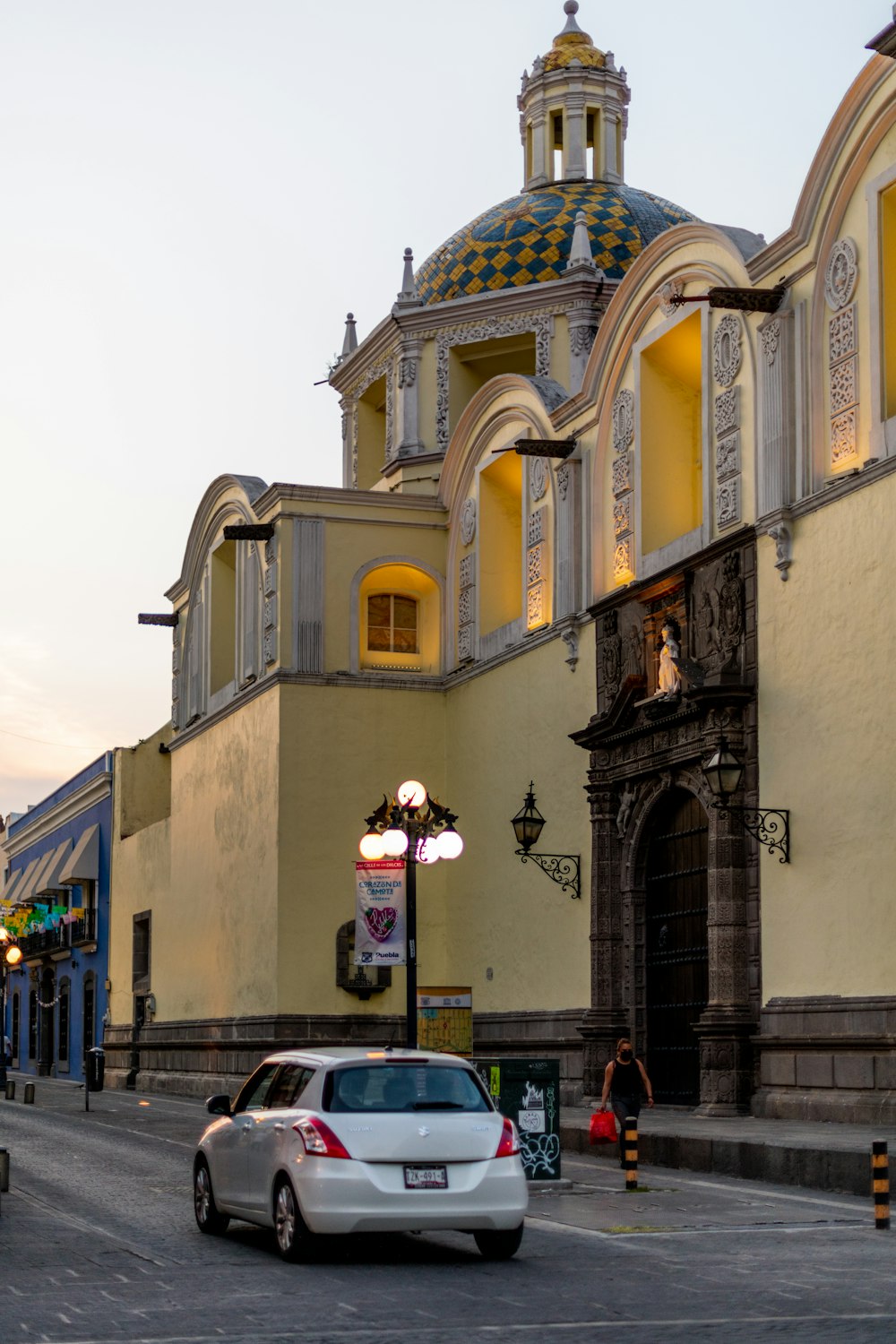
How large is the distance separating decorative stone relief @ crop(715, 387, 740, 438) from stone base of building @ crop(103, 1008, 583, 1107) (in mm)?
8075

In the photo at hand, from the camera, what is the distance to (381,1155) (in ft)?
38.5

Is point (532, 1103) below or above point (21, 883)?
below

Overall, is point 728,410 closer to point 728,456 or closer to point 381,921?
point 728,456

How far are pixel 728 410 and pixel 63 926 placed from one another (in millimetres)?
33079

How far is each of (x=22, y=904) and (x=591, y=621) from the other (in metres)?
31.6

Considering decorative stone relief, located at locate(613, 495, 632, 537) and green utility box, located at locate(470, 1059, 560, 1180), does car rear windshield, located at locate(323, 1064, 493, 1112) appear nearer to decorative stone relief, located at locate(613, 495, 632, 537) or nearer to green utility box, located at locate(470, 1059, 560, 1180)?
green utility box, located at locate(470, 1059, 560, 1180)

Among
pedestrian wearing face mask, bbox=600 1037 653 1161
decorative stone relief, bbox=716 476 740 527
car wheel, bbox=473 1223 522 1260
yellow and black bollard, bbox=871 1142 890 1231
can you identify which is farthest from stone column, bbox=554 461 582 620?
car wheel, bbox=473 1223 522 1260

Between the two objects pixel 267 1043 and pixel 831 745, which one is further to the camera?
pixel 267 1043

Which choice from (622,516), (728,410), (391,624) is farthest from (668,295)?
(391,624)

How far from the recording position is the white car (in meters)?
11.6

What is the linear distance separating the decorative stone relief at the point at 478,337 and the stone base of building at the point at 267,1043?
10.8 metres

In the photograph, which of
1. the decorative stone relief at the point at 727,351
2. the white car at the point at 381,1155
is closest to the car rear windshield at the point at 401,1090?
the white car at the point at 381,1155

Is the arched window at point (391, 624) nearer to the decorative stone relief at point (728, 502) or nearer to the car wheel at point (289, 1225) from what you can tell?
the decorative stone relief at point (728, 502)

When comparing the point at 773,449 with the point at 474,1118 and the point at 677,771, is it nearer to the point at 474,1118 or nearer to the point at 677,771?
the point at 677,771
